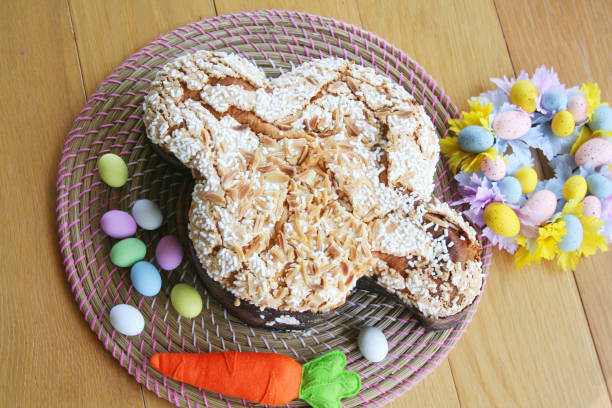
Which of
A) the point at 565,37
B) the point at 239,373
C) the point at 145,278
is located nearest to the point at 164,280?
the point at 145,278

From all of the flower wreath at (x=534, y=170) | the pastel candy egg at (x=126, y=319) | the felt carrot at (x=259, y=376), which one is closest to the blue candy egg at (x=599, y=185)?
the flower wreath at (x=534, y=170)

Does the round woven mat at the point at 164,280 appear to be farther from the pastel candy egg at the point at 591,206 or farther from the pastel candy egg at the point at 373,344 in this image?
the pastel candy egg at the point at 591,206

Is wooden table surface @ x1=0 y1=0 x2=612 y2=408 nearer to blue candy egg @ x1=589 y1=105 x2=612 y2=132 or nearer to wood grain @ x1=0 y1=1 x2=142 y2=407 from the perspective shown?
wood grain @ x1=0 y1=1 x2=142 y2=407

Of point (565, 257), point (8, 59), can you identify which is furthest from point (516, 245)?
point (8, 59)

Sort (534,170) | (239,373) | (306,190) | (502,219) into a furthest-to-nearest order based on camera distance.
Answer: (534,170) < (502,219) < (239,373) < (306,190)

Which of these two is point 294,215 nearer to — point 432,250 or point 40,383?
point 432,250

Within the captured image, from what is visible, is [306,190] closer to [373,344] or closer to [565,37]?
[373,344]

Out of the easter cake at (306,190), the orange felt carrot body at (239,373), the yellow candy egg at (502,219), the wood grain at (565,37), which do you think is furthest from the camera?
the wood grain at (565,37)
